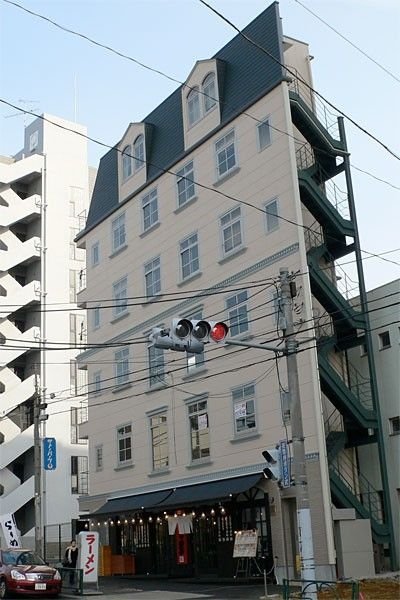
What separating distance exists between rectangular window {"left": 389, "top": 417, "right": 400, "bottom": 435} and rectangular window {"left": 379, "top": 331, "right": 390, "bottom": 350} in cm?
271

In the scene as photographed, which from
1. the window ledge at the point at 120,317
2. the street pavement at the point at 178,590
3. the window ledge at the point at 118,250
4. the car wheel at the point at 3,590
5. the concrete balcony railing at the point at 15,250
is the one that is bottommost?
the street pavement at the point at 178,590

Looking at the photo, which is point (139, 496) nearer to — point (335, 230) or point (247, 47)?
point (335, 230)

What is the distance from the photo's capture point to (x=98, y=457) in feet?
126

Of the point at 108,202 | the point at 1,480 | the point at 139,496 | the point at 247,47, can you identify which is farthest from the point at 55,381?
the point at 247,47

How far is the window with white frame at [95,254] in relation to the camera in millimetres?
41287

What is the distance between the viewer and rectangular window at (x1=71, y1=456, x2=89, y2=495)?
54344 millimetres

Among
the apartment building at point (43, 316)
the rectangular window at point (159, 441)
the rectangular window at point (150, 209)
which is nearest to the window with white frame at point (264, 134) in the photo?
the rectangular window at point (150, 209)

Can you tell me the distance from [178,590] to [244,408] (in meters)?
6.82

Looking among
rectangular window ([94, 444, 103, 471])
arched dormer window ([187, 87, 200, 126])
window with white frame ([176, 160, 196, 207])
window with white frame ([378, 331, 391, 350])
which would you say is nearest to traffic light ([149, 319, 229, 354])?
window with white frame ([378, 331, 391, 350])

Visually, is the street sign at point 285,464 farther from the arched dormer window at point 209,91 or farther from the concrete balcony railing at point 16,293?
the concrete balcony railing at point 16,293

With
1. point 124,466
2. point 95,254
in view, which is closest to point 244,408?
point 124,466

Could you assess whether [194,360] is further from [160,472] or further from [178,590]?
[178,590]

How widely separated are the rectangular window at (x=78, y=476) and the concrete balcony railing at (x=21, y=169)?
68.3ft

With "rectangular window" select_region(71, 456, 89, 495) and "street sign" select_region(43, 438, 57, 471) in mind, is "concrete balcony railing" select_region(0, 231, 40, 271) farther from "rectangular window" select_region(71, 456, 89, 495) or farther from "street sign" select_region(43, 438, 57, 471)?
"street sign" select_region(43, 438, 57, 471)
